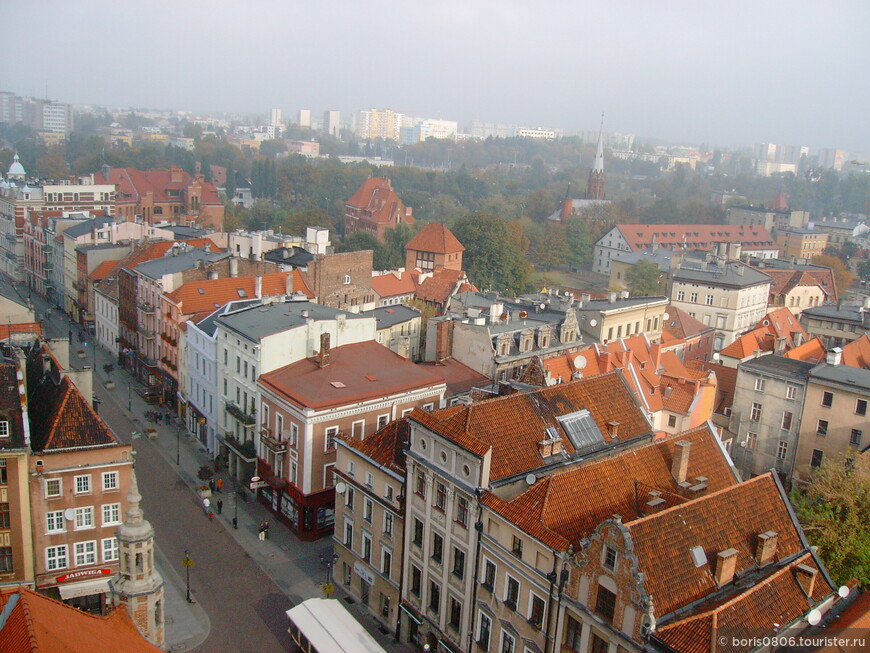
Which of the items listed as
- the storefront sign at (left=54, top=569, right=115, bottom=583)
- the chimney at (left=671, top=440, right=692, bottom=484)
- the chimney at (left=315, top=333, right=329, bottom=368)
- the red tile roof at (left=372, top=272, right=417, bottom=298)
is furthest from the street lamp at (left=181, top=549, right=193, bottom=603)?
the red tile roof at (left=372, top=272, right=417, bottom=298)

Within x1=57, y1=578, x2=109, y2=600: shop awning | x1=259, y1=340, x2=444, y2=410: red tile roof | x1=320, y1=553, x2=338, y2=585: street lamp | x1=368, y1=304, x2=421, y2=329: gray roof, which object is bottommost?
x1=320, y1=553, x2=338, y2=585: street lamp

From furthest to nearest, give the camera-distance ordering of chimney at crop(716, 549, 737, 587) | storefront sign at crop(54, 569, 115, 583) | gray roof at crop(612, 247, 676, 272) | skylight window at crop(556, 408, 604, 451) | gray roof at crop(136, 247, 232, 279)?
gray roof at crop(612, 247, 676, 272) → gray roof at crop(136, 247, 232, 279) → storefront sign at crop(54, 569, 115, 583) → skylight window at crop(556, 408, 604, 451) → chimney at crop(716, 549, 737, 587)

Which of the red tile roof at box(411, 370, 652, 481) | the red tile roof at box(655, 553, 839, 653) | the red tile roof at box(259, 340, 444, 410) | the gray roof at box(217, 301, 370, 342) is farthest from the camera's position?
the gray roof at box(217, 301, 370, 342)

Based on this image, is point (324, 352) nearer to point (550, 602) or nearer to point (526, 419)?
point (526, 419)

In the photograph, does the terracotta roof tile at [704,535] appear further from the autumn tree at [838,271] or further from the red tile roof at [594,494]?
the autumn tree at [838,271]

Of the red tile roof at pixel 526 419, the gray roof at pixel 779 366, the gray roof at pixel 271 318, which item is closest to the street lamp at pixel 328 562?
the red tile roof at pixel 526 419

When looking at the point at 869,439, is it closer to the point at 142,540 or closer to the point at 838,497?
the point at 838,497

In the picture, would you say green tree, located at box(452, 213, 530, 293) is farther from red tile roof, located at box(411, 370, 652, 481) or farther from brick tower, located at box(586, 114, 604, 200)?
brick tower, located at box(586, 114, 604, 200)
